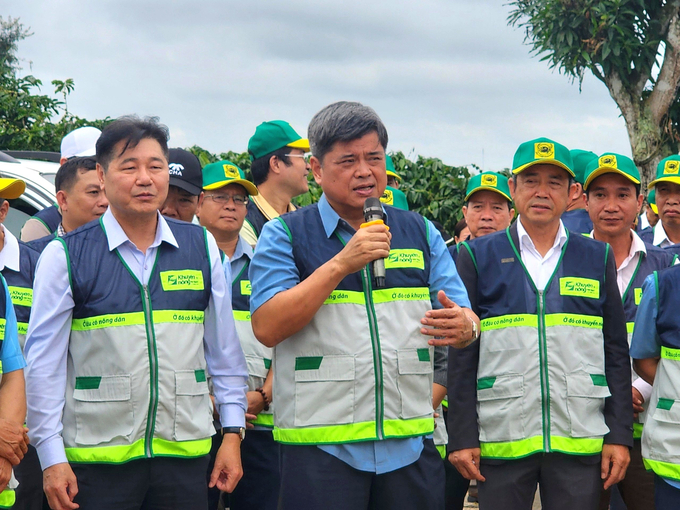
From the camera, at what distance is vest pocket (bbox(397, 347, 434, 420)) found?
3213mm

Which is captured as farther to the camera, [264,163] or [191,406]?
[264,163]

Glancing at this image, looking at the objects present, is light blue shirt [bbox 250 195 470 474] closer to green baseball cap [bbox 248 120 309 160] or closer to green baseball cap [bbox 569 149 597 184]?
green baseball cap [bbox 248 120 309 160]

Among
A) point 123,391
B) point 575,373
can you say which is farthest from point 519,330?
point 123,391

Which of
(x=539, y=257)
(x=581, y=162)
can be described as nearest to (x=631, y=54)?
(x=581, y=162)

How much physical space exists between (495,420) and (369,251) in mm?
1291

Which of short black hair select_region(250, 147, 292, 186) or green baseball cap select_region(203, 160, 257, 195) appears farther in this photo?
short black hair select_region(250, 147, 292, 186)

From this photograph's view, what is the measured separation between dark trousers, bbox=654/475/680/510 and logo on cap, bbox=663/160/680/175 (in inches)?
105

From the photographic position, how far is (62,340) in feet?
10.6

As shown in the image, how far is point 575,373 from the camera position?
3.86 metres

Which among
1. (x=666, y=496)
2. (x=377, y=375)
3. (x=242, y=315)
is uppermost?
(x=242, y=315)

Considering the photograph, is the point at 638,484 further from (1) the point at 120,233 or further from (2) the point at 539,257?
(1) the point at 120,233

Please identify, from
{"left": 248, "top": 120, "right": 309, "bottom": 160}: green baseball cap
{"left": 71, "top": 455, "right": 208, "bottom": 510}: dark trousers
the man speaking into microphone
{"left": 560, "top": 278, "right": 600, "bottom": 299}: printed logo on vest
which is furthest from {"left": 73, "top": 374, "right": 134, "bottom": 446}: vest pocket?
{"left": 248, "top": 120, "right": 309, "bottom": 160}: green baseball cap

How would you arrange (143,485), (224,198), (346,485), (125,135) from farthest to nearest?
1. (224,198)
2. (125,135)
3. (143,485)
4. (346,485)

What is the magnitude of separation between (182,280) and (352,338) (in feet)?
2.37
